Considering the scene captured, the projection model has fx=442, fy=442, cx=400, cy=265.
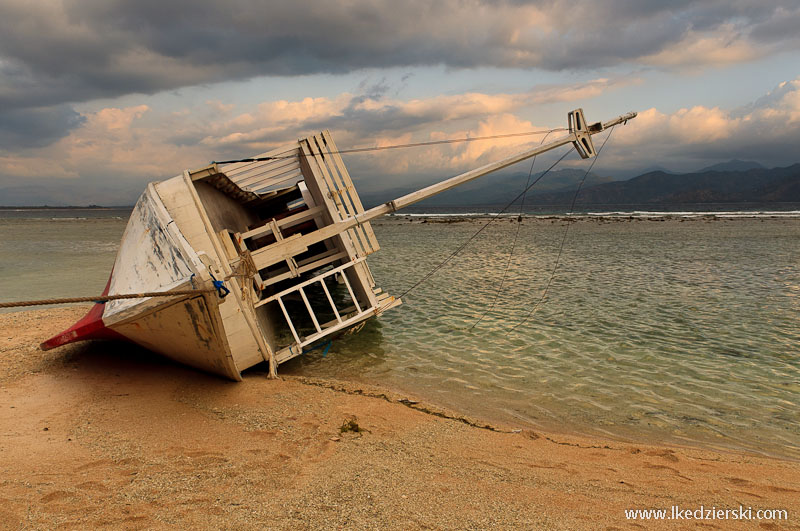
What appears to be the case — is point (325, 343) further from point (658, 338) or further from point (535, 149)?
point (658, 338)

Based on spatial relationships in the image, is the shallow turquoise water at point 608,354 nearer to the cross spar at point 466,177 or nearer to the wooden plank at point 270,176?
the cross spar at point 466,177

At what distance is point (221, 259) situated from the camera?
7930 mm

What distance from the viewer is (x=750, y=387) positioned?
8234 millimetres

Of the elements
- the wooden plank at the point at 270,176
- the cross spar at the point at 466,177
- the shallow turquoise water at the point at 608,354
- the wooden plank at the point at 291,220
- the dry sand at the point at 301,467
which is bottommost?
the shallow turquoise water at the point at 608,354

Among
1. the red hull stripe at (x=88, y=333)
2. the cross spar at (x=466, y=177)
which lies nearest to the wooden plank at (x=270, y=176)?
the cross spar at (x=466, y=177)

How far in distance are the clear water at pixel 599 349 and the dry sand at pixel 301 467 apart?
973mm

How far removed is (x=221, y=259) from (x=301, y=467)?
4287 millimetres

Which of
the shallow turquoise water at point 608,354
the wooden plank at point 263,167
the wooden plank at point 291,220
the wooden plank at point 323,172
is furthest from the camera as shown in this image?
the wooden plank at point 263,167

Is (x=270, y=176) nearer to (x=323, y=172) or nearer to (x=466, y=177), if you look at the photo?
(x=323, y=172)

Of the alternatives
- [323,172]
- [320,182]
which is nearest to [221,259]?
[320,182]

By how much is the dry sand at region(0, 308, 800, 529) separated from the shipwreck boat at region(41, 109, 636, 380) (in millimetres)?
836

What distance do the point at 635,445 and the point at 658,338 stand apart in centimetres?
584

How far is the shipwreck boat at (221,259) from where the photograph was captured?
6.49 metres
